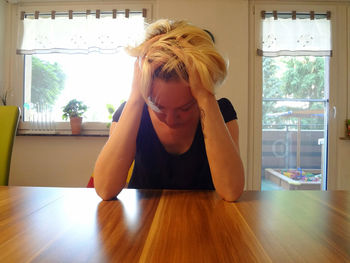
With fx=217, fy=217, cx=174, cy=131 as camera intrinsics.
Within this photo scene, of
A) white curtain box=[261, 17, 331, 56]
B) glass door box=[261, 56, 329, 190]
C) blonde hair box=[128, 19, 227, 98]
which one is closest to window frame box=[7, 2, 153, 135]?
white curtain box=[261, 17, 331, 56]

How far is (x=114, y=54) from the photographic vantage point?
237cm

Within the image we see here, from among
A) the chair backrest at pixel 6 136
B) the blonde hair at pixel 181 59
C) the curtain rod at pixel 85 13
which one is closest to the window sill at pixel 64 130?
the curtain rod at pixel 85 13

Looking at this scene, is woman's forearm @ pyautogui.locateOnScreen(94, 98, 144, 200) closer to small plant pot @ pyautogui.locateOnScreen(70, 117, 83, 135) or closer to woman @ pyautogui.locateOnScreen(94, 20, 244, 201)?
woman @ pyautogui.locateOnScreen(94, 20, 244, 201)

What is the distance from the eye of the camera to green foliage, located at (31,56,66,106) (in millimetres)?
2506

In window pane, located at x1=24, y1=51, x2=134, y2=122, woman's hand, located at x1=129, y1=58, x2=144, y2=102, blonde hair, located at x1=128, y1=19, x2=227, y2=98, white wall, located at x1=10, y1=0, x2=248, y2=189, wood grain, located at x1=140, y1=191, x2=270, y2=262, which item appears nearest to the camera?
wood grain, located at x1=140, y1=191, x2=270, y2=262

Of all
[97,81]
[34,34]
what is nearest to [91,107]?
[97,81]

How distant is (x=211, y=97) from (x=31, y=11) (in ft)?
9.18

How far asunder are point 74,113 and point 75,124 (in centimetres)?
12

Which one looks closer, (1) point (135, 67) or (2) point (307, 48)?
(1) point (135, 67)

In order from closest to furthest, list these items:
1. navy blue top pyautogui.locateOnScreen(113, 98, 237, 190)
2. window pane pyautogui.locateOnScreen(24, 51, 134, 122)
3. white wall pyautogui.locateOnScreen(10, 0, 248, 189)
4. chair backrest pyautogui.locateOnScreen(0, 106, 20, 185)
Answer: navy blue top pyautogui.locateOnScreen(113, 98, 237, 190)
chair backrest pyautogui.locateOnScreen(0, 106, 20, 185)
white wall pyautogui.locateOnScreen(10, 0, 248, 189)
window pane pyautogui.locateOnScreen(24, 51, 134, 122)

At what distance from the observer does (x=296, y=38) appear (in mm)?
2305

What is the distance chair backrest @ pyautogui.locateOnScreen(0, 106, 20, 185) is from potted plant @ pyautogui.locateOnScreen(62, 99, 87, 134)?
1.31m

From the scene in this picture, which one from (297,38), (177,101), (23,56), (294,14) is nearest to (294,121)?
(297,38)

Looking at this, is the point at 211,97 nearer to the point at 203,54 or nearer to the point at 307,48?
the point at 203,54
